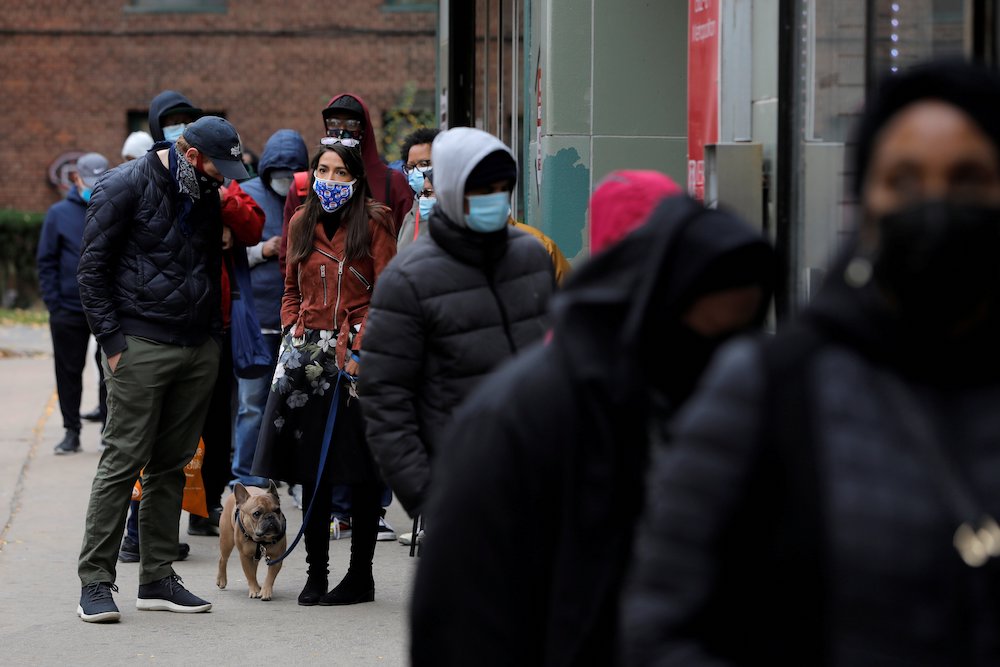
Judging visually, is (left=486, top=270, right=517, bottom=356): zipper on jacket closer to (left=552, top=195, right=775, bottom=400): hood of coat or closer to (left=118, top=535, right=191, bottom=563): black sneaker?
(left=552, top=195, right=775, bottom=400): hood of coat

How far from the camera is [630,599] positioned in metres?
1.94

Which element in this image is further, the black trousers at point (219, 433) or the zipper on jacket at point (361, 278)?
the black trousers at point (219, 433)

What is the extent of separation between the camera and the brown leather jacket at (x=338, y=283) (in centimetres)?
674

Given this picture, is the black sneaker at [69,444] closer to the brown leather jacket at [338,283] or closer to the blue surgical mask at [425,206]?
the brown leather jacket at [338,283]

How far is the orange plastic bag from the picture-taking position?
7.64 m

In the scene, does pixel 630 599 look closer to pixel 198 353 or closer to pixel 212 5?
pixel 198 353

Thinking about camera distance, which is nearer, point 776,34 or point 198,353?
point 776,34

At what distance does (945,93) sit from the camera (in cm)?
185

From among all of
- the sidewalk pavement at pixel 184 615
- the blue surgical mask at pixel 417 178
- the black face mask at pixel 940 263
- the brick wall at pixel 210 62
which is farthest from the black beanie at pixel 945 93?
the brick wall at pixel 210 62

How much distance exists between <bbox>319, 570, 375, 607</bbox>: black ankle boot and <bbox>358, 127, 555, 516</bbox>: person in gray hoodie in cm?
219

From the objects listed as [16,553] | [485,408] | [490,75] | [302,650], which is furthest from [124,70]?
[485,408]

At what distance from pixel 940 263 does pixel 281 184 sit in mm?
7282

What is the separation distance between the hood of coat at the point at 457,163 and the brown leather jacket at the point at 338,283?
210 centimetres

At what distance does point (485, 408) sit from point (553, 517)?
19 centimetres
